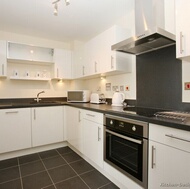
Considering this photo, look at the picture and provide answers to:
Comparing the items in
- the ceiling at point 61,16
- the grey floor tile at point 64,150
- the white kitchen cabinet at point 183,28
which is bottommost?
the grey floor tile at point 64,150

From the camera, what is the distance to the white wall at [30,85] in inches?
107

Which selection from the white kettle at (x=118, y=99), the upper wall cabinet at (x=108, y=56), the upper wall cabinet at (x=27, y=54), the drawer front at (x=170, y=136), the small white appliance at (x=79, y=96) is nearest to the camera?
the drawer front at (x=170, y=136)

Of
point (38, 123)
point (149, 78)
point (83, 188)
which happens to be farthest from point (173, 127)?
point (38, 123)

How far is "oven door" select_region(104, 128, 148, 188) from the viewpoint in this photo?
121cm

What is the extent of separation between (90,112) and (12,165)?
4.56ft

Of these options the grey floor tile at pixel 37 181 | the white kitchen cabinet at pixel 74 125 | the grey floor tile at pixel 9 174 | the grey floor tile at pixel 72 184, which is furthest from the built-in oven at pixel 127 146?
the grey floor tile at pixel 9 174

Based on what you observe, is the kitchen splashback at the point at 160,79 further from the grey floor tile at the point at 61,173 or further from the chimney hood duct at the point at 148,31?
the grey floor tile at the point at 61,173

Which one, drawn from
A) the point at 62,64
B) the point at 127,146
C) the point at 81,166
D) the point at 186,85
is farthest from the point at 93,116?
the point at 62,64

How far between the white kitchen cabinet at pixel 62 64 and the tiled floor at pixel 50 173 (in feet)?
5.27

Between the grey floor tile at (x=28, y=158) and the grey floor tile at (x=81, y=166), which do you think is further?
the grey floor tile at (x=28, y=158)

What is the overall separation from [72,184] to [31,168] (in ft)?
2.36

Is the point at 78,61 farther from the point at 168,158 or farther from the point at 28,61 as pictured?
the point at 168,158

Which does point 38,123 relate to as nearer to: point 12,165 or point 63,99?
point 12,165

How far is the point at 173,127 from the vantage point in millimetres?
959
